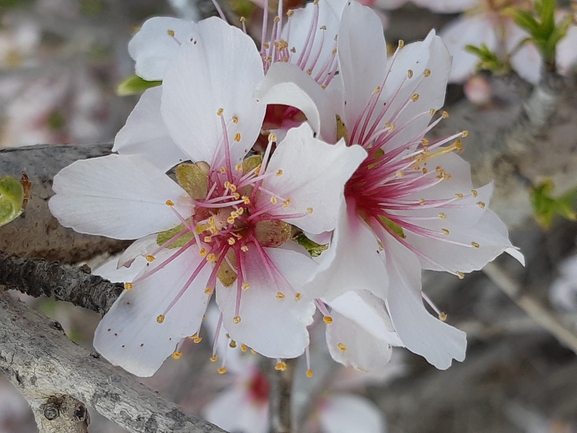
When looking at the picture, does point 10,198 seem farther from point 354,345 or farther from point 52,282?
point 354,345

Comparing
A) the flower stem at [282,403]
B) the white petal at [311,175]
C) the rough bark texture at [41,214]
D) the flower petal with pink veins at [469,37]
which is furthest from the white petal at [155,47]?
the flower petal with pink veins at [469,37]

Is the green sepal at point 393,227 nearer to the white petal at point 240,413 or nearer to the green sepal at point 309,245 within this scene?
the green sepal at point 309,245

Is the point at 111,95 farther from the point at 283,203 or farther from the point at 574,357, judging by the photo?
the point at 574,357

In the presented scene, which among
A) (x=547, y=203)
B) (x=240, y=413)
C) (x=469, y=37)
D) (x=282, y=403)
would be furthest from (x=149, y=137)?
(x=240, y=413)

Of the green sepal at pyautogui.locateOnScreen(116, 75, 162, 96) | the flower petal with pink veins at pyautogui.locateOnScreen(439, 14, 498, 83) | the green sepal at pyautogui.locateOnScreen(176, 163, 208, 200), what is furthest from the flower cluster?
the flower petal with pink veins at pyautogui.locateOnScreen(439, 14, 498, 83)

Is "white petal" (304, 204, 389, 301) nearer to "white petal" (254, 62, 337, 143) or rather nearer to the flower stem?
"white petal" (254, 62, 337, 143)

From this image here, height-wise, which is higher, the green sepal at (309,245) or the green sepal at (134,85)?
the green sepal at (134,85)
